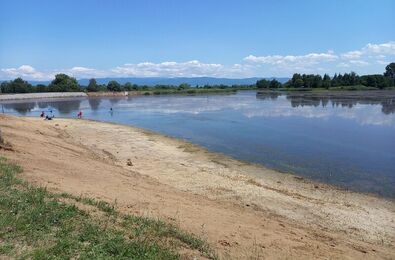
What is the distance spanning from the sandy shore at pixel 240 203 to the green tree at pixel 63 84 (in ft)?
379

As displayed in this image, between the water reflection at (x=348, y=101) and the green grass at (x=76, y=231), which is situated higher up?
the green grass at (x=76, y=231)

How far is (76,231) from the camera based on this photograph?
8.20 m

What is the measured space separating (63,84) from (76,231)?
13694 cm

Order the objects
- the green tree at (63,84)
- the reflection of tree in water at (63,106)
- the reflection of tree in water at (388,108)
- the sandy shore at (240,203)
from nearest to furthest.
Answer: the sandy shore at (240,203), the reflection of tree in water at (388,108), the reflection of tree in water at (63,106), the green tree at (63,84)

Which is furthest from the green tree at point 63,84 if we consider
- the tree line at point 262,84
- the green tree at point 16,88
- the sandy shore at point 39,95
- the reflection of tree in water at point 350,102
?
the reflection of tree in water at point 350,102

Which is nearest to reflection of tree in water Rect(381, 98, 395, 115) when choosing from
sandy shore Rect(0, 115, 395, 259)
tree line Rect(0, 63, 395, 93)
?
sandy shore Rect(0, 115, 395, 259)

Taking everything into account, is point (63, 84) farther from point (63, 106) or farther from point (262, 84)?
point (262, 84)

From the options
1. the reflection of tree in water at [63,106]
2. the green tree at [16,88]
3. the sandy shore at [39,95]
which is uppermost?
the green tree at [16,88]

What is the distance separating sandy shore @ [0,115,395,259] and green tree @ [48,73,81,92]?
379 ft

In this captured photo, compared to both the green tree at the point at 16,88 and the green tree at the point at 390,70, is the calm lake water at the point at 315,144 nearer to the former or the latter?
the green tree at the point at 16,88

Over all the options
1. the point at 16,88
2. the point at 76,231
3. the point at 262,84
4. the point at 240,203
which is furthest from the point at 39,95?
the point at 76,231

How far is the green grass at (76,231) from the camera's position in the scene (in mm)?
7297

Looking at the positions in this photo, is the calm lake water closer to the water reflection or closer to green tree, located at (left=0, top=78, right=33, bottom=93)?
the water reflection

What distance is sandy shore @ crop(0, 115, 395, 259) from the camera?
10.6 meters
